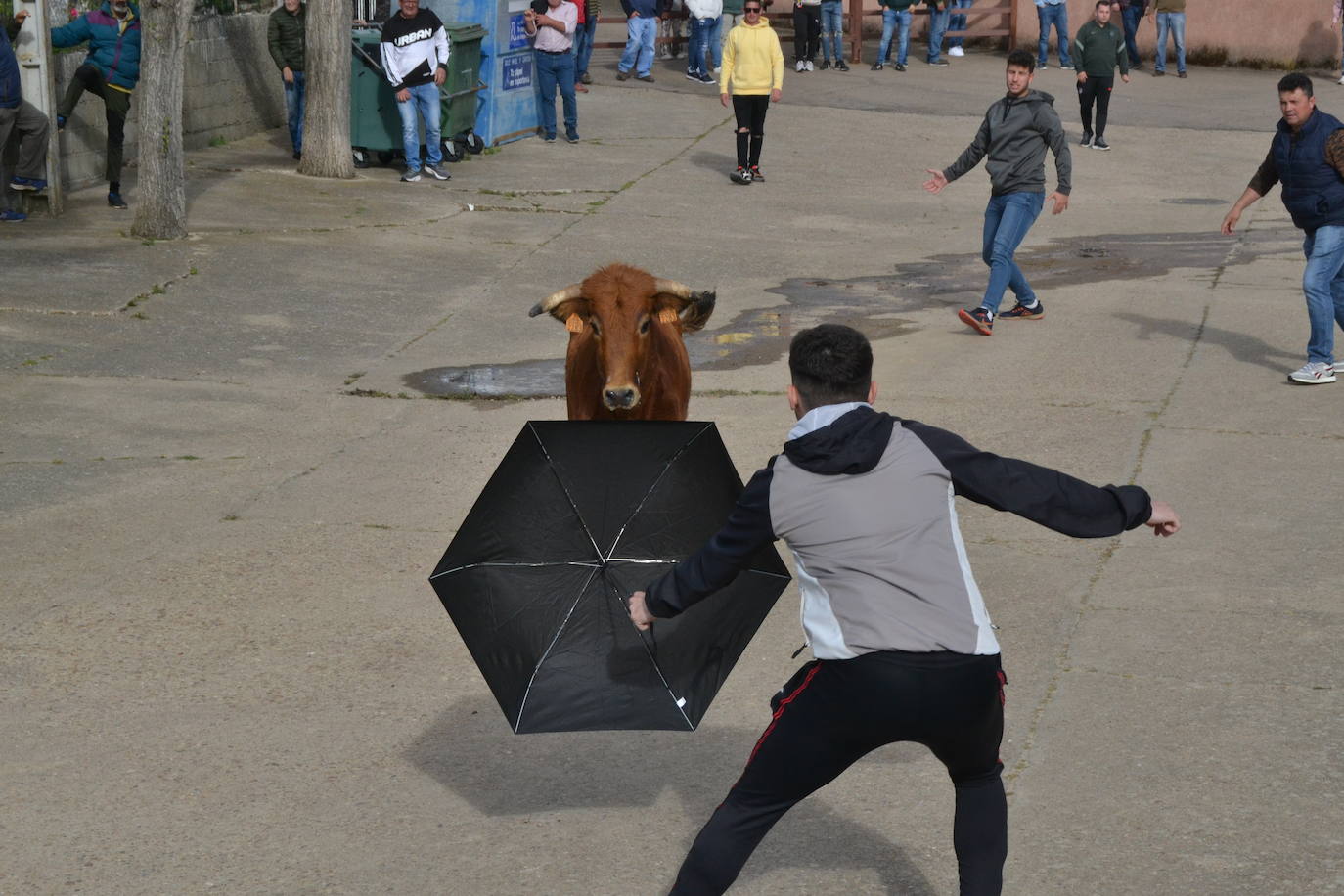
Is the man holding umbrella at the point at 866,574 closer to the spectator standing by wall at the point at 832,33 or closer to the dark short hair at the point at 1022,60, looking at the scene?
the dark short hair at the point at 1022,60

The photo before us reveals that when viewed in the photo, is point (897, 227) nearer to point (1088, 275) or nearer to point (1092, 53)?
point (1088, 275)

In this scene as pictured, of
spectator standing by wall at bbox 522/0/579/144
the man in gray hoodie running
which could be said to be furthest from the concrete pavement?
spectator standing by wall at bbox 522/0/579/144

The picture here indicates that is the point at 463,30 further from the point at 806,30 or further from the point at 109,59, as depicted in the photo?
the point at 806,30

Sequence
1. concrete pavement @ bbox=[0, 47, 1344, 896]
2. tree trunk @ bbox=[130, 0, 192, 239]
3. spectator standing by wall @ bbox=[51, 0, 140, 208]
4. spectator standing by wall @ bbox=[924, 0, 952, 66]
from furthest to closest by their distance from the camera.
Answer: spectator standing by wall @ bbox=[924, 0, 952, 66] → spectator standing by wall @ bbox=[51, 0, 140, 208] → tree trunk @ bbox=[130, 0, 192, 239] → concrete pavement @ bbox=[0, 47, 1344, 896]

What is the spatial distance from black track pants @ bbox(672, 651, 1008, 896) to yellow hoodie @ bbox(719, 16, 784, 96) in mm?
15084

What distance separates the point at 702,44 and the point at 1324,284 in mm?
16611

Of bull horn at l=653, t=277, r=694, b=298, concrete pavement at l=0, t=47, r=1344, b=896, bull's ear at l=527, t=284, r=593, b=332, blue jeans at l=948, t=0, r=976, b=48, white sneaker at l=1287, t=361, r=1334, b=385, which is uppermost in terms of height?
blue jeans at l=948, t=0, r=976, b=48

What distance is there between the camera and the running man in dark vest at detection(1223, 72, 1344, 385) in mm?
10562

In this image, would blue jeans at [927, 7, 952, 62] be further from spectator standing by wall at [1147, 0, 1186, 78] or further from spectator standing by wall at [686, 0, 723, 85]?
spectator standing by wall at [686, 0, 723, 85]

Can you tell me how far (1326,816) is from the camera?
17.3ft

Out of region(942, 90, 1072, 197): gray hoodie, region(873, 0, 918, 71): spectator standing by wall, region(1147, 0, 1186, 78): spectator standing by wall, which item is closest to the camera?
region(942, 90, 1072, 197): gray hoodie

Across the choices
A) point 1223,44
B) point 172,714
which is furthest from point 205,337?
point 1223,44

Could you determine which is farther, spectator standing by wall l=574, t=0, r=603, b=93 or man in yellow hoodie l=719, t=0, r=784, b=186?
spectator standing by wall l=574, t=0, r=603, b=93

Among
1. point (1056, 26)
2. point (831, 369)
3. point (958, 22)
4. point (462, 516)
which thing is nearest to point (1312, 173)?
point (462, 516)
